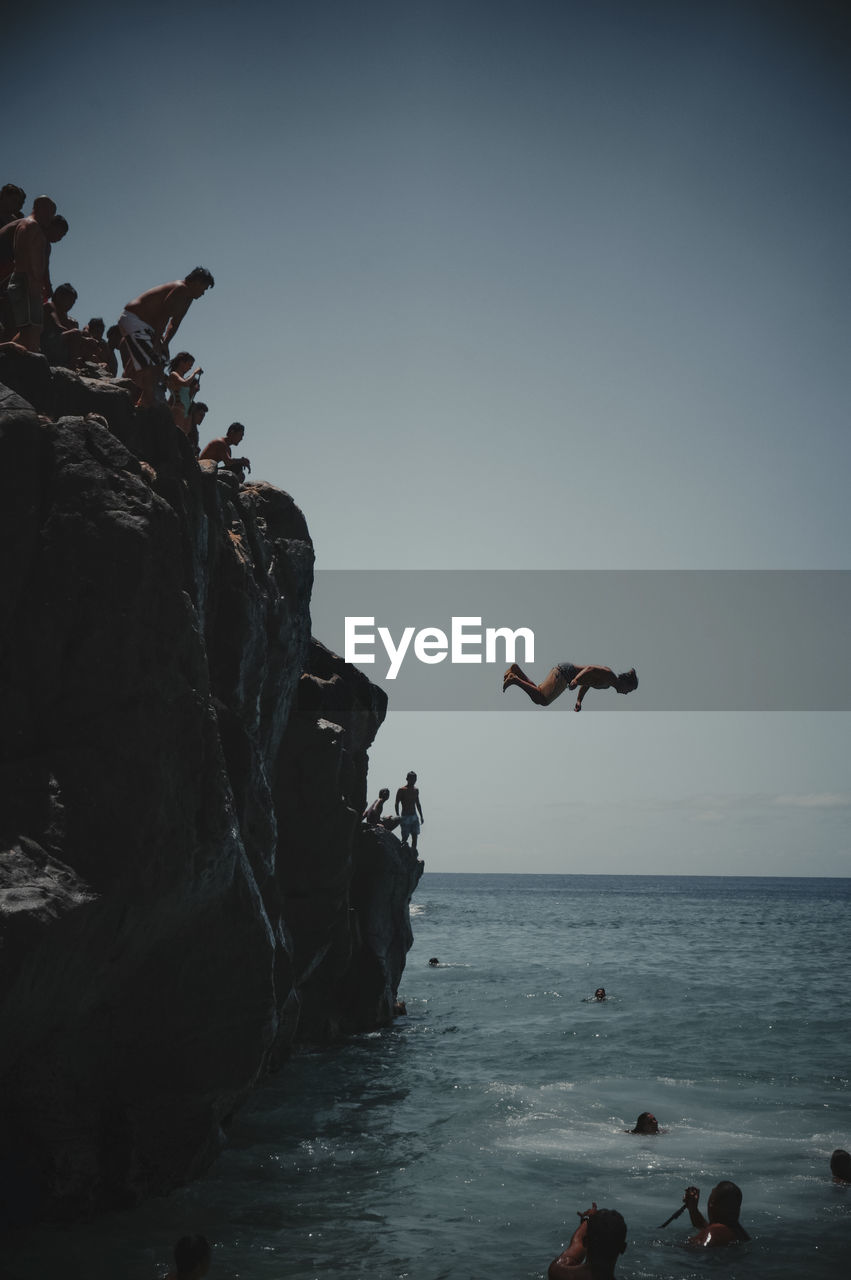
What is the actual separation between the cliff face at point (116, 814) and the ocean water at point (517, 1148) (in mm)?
1254

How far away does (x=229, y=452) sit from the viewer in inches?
707

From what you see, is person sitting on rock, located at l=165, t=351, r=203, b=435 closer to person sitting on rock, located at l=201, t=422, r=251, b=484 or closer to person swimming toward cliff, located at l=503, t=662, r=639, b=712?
person sitting on rock, located at l=201, t=422, r=251, b=484

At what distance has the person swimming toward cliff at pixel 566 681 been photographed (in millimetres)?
11352

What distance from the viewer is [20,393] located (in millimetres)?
11039

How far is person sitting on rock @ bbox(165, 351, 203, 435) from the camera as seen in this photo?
46.3 ft

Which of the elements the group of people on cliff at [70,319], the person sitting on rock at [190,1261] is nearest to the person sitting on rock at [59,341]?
the group of people on cliff at [70,319]

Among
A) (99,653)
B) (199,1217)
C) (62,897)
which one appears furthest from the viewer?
(199,1217)

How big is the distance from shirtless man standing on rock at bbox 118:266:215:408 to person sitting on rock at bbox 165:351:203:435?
2.06 ft

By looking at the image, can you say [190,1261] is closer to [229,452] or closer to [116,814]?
[116,814]

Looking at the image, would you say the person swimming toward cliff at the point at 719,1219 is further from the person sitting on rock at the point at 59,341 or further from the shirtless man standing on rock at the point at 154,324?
the person sitting on rock at the point at 59,341

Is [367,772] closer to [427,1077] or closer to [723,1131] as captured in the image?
[427,1077]

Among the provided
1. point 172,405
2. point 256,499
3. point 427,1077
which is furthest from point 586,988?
point 172,405

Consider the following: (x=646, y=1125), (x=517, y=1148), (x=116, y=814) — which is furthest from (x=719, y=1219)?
(x=116, y=814)

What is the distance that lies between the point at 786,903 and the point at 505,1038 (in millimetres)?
112428
